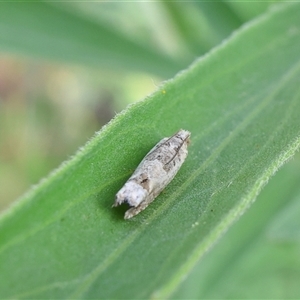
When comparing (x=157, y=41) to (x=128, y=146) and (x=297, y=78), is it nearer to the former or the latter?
(x=297, y=78)

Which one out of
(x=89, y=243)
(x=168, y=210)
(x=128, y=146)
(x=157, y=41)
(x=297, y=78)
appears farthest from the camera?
(x=157, y=41)

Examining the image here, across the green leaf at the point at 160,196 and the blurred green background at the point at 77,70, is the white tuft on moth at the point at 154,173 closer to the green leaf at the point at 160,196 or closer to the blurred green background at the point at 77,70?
A: the green leaf at the point at 160,196

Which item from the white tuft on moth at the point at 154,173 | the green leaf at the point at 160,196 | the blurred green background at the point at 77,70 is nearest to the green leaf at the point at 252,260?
the blurred green background at the point at 77,70

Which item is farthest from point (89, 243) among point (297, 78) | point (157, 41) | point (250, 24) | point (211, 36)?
point (157, 41)

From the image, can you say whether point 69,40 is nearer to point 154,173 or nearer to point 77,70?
point 77,70

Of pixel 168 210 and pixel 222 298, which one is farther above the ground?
pixel 168 210

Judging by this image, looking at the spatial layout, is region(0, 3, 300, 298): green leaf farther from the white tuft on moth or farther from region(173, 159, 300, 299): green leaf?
region(173, 159, 300, 299): green leaf

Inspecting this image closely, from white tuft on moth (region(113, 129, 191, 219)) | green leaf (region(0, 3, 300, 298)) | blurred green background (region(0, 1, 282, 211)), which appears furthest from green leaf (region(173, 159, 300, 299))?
white tuft on moth (region(113, 129, 191, 219))
